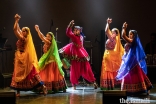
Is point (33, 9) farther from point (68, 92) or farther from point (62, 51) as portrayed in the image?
point (68, 92)

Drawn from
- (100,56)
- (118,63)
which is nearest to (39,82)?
(118,63)

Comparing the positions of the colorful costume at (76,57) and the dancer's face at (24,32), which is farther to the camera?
the colorful costume at (76,57)

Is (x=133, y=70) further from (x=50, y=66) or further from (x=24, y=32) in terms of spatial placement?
(x=24, y=32)

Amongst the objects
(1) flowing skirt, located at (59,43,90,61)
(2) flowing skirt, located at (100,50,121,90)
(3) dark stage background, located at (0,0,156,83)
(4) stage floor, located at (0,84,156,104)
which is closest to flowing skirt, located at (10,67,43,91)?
(4) stage floor, located at (0,84,156,104)

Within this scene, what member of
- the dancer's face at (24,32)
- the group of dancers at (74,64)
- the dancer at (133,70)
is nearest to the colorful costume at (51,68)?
the group of dancers at (74,64)

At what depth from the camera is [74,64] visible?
23.1ft

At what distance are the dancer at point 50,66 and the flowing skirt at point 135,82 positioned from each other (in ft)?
4.71

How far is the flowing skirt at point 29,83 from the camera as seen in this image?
245 inches

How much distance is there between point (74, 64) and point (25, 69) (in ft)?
4.20

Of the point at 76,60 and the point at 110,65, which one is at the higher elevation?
the point at 76,60

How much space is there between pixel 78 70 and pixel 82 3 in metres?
3.32

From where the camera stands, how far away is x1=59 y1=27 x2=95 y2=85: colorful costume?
693 centimetres

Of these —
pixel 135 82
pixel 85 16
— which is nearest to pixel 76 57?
pixel 135 82

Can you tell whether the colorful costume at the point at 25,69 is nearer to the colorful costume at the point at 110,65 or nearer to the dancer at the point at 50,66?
the dancer at the point at 50,66
